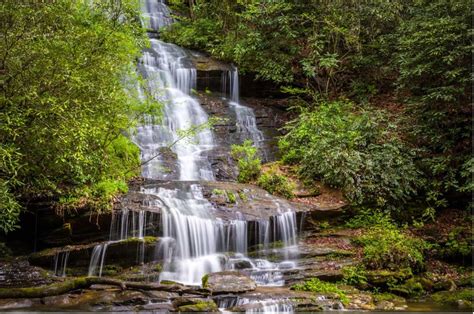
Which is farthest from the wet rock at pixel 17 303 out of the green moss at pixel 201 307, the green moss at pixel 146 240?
the green moss at pixel 201 307

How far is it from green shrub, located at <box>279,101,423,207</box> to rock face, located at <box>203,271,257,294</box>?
484 cm

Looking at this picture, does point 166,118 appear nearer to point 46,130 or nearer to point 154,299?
point 46,130

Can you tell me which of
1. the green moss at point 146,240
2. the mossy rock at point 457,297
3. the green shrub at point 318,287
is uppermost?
the green moss at point 146,240

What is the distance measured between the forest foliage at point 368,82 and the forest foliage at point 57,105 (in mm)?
6649

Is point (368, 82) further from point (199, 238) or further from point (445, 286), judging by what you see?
point (199, 238)

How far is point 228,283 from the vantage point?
8953 mm

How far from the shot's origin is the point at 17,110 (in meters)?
8.51

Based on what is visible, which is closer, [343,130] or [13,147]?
[13,147]

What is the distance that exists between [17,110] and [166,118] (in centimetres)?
820

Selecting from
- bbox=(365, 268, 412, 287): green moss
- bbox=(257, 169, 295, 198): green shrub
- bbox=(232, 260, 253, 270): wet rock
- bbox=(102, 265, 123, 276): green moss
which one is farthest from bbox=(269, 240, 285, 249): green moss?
bbox=(102, 265, 123, 276): green moss

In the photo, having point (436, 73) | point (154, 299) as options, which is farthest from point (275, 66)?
point (154, 299)

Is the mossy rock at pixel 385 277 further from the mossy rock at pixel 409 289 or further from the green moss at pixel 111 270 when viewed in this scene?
the green moss at pixel 111 270

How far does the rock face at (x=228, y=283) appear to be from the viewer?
8.61 metres

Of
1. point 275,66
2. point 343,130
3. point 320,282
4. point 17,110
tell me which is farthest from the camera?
point 275,66
